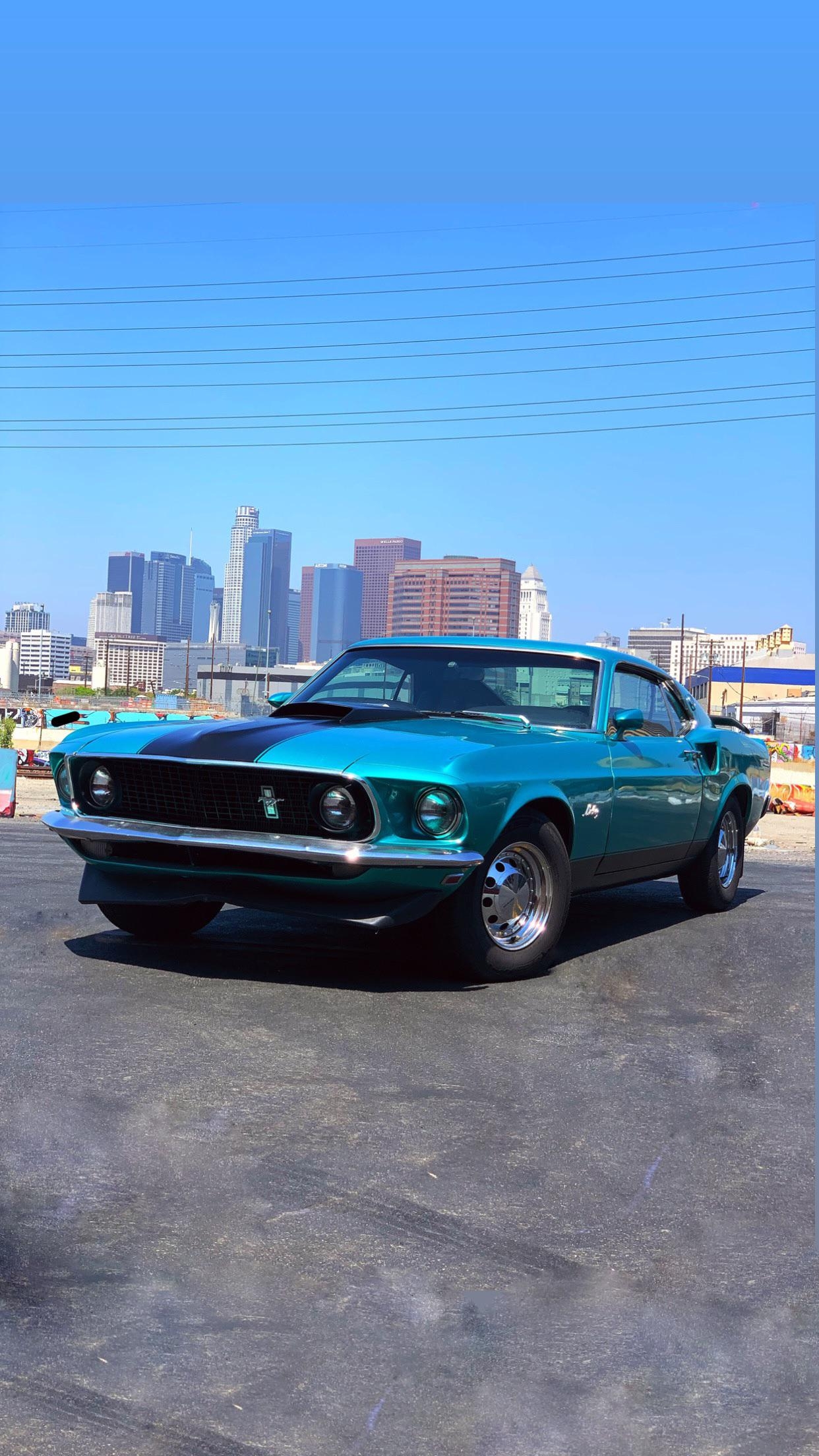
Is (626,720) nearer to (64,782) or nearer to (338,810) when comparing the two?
(338,810)

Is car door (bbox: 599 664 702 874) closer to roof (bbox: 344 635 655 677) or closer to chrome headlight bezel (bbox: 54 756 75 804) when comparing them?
roof (bbox: 344 635 655 677)

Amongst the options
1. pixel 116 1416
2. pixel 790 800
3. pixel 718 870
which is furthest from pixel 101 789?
pixel 790 800

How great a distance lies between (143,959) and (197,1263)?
3.04 m

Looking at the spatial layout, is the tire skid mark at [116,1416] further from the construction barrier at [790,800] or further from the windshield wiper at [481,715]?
the construction barrier at [790,800]

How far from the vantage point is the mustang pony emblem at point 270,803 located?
5.17m

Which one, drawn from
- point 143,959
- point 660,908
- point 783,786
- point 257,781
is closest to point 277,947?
point 143,959

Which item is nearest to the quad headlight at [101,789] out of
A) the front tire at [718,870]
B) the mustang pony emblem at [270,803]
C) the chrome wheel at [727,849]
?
the mustang pony emblem at [270,803]

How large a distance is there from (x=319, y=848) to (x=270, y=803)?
317mm

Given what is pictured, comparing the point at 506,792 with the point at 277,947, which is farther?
the point at 277,947

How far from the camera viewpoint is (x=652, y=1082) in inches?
163

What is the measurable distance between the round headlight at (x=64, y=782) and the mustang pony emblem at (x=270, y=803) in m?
1.04

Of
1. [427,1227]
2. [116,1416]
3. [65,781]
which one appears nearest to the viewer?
[116,1416]

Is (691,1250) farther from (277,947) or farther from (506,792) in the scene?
(277,947)

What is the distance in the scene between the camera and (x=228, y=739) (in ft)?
17.7
